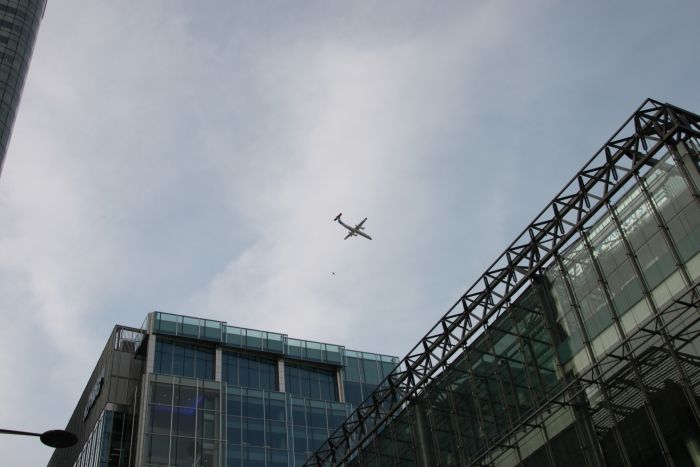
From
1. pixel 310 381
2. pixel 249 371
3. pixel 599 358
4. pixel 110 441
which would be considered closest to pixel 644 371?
pixel 599 358

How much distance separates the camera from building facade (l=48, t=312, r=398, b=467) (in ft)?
199

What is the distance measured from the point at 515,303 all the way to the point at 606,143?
27.5ft

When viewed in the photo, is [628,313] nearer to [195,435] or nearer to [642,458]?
[642,458]

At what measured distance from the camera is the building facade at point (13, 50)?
346ft

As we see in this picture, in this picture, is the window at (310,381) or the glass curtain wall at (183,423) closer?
the glass curtain wall at (183,423)

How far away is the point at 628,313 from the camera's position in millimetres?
28234

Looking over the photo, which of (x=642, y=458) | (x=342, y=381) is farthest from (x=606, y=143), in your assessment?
(x=342, y=381)

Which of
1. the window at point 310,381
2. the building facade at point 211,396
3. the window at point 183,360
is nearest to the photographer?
the building facade at point 211,396

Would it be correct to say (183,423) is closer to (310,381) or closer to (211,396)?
(211,396)

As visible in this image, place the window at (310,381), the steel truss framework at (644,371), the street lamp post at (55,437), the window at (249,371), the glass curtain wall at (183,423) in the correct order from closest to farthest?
the street lamp post at (55,437) → the steel truss framework at (644,371) → the glass curtain wall at (183,423) → the window at (249,371) → the window at (310,381)

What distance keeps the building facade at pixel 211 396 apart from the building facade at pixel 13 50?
4802cm

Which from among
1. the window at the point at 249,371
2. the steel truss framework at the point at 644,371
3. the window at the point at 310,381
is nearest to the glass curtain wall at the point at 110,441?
the window at the point at 249,371

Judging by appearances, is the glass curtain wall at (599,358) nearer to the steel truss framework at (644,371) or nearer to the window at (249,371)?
the steel truss framework at (644,371)

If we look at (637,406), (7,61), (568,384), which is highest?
(7,61)
